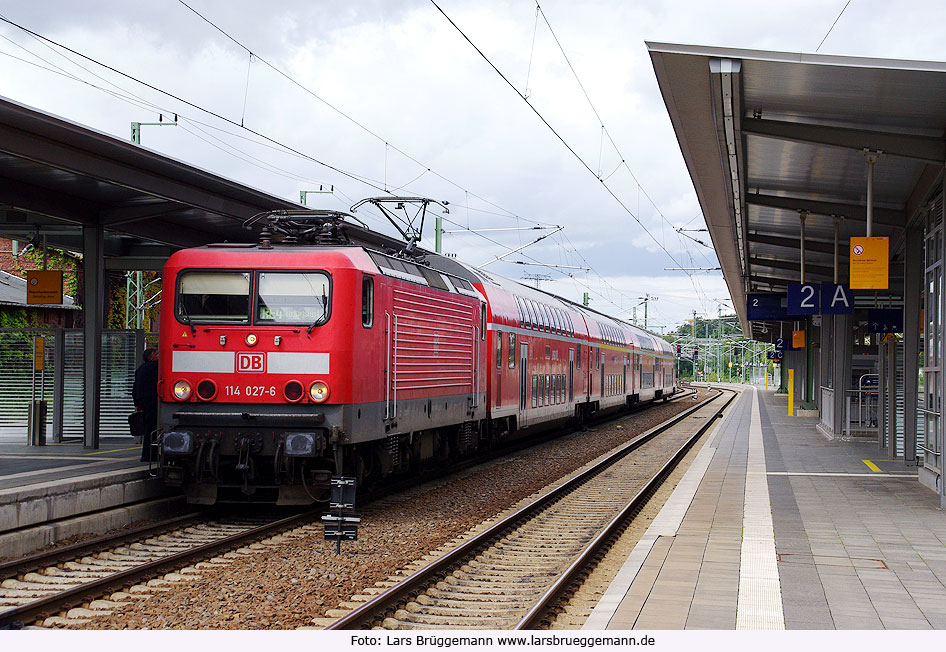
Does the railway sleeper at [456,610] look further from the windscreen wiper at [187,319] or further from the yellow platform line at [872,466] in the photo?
the yellow platform line at [872,466]

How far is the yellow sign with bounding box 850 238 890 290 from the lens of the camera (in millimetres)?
13289

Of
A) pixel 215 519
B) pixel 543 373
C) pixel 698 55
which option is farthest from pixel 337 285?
pixel 543 373

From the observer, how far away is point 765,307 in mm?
23109

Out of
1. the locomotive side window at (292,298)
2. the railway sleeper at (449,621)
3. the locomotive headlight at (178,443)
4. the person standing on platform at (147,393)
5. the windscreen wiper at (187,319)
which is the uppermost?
the locomotive side window at (292,298)

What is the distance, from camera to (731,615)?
21.3 ft

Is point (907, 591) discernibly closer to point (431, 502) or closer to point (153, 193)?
point (431, 502)

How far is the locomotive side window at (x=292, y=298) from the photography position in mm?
10516

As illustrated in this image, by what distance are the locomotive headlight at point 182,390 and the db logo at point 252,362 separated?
599 mm

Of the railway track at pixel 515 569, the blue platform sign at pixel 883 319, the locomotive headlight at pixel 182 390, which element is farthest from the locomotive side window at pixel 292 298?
the blue platform sign at pixel 883 319

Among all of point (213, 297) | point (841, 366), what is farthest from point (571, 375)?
point (213, 297)

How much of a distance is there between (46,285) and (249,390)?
23.5 ft

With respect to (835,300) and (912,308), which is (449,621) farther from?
(835,300)

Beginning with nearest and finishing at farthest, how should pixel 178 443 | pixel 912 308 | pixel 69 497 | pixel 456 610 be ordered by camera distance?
1. pixel 456 610
2. pixel 69 497
3. pixel 178 443
4. pixel 912 308

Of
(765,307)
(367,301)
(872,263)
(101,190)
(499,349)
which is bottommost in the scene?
(499,349)
